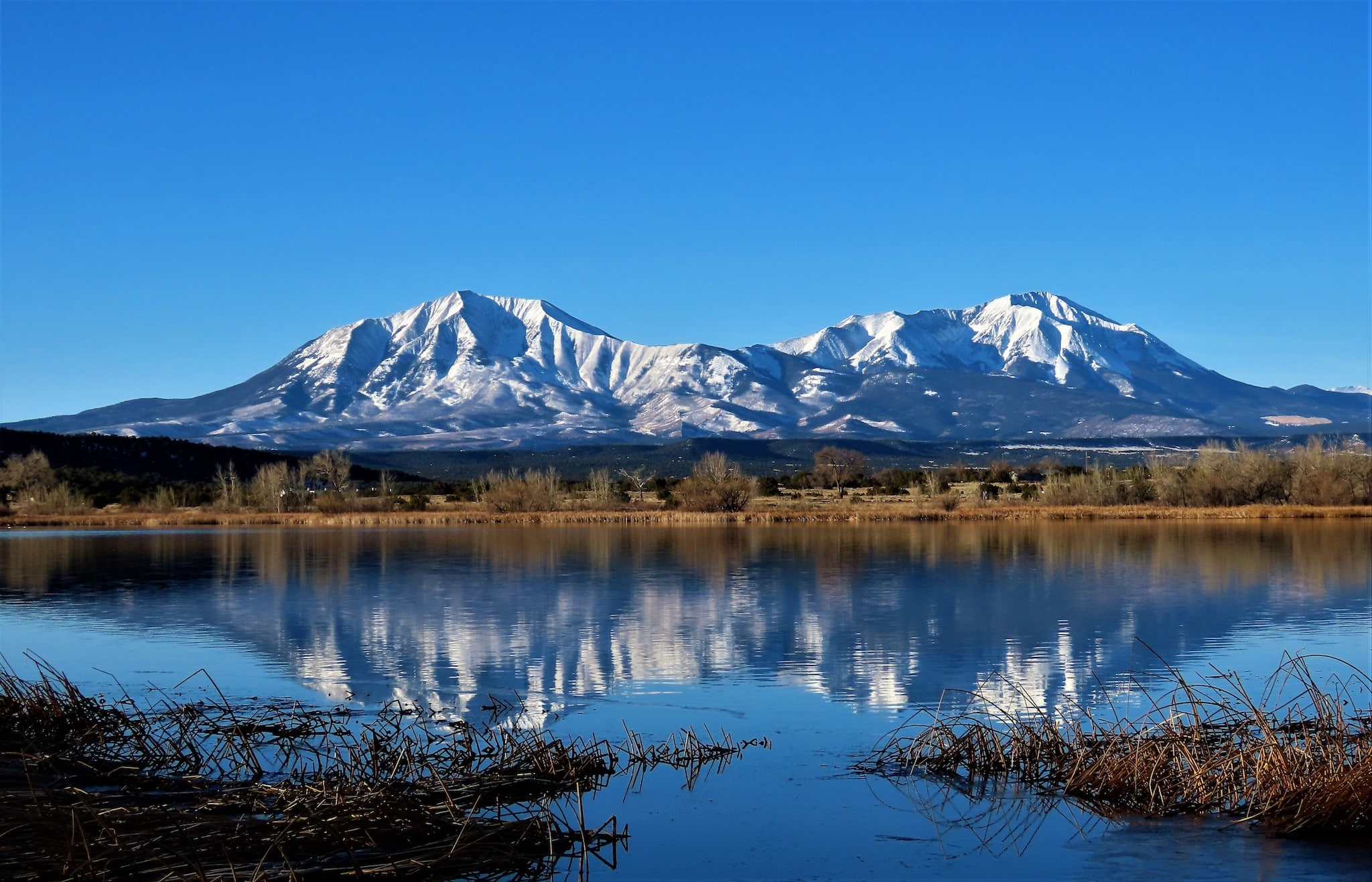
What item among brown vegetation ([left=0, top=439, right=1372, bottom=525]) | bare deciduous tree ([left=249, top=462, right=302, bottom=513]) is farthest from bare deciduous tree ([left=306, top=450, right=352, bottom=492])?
bare deciduous tree ([left=249, top=462, right=302, bottom=513])

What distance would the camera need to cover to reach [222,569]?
1398 inches

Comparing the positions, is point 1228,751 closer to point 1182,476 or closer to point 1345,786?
point 1345,786

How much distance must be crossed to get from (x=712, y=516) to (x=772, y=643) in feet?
123

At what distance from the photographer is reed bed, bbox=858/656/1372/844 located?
920 cm

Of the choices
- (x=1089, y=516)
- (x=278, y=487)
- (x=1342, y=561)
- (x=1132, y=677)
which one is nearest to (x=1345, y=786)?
(x=1132, y=677)

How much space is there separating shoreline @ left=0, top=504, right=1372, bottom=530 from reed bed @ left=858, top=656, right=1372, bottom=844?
42718 mm

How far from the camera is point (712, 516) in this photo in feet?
189

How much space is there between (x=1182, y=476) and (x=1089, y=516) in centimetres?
809

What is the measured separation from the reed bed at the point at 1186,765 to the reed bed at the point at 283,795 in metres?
2.17

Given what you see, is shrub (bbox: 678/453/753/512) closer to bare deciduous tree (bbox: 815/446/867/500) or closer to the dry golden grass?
the dry golden grass

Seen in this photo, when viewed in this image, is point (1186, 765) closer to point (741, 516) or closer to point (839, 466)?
point (741, 516)

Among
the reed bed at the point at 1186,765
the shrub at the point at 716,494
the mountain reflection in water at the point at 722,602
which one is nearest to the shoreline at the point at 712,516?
the shrub at the point at 716,494

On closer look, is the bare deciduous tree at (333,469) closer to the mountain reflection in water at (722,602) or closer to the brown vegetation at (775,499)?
the brown vegetation at (775,499)

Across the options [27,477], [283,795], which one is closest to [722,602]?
[283,795]
